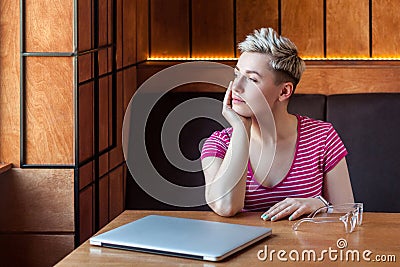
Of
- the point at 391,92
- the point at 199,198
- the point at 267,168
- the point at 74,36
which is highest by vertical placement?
the point at 74,36

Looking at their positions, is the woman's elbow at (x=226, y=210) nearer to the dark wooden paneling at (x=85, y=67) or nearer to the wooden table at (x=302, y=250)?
the wooden table at (x=302, y=250)

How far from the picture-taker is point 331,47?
3.49 meters

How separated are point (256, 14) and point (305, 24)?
0.79 ft

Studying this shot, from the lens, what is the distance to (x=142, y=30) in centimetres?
Answer: 346

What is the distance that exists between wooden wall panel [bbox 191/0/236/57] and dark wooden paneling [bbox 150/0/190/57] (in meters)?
0.04

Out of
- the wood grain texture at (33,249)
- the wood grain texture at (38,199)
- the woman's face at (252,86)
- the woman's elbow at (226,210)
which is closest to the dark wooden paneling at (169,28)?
the wood grain texture at (38,199)

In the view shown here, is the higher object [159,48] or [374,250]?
[159,48]

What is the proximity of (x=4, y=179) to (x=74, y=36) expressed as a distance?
56cm

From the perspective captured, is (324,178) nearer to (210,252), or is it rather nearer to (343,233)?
(343,233)

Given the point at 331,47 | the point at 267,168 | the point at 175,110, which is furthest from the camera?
the point at 331,47

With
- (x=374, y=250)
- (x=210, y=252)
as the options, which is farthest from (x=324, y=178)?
(x=210, y=252)

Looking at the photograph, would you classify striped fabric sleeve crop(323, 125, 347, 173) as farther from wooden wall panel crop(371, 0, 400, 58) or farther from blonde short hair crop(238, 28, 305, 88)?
wooden wall panel crop(371, 0, 400, 58)

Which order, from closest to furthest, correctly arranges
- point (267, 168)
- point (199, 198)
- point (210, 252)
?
point (210, 252)
point (267, 168)
point (199, 198)

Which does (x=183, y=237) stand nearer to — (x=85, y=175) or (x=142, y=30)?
(x=85, y=175)
